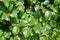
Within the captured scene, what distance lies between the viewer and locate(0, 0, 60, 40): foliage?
173cm

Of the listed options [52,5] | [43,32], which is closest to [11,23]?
[43,32]

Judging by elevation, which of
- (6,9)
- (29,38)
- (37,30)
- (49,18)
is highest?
(6,9)

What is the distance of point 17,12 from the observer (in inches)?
68.1

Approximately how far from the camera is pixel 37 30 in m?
1.75

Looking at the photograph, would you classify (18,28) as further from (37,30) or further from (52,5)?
(52,5)

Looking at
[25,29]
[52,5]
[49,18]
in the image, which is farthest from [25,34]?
[52,5]

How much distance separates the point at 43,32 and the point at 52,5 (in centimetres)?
33

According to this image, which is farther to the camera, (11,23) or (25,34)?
(11,23)

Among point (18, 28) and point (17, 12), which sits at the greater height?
point (17, 12)

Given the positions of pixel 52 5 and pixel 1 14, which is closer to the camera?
pixel 1 14

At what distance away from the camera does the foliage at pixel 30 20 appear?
1.73 metres

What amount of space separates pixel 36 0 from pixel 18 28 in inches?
15.6

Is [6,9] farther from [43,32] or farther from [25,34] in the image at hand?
[43,32]

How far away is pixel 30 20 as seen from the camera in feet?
5.88
